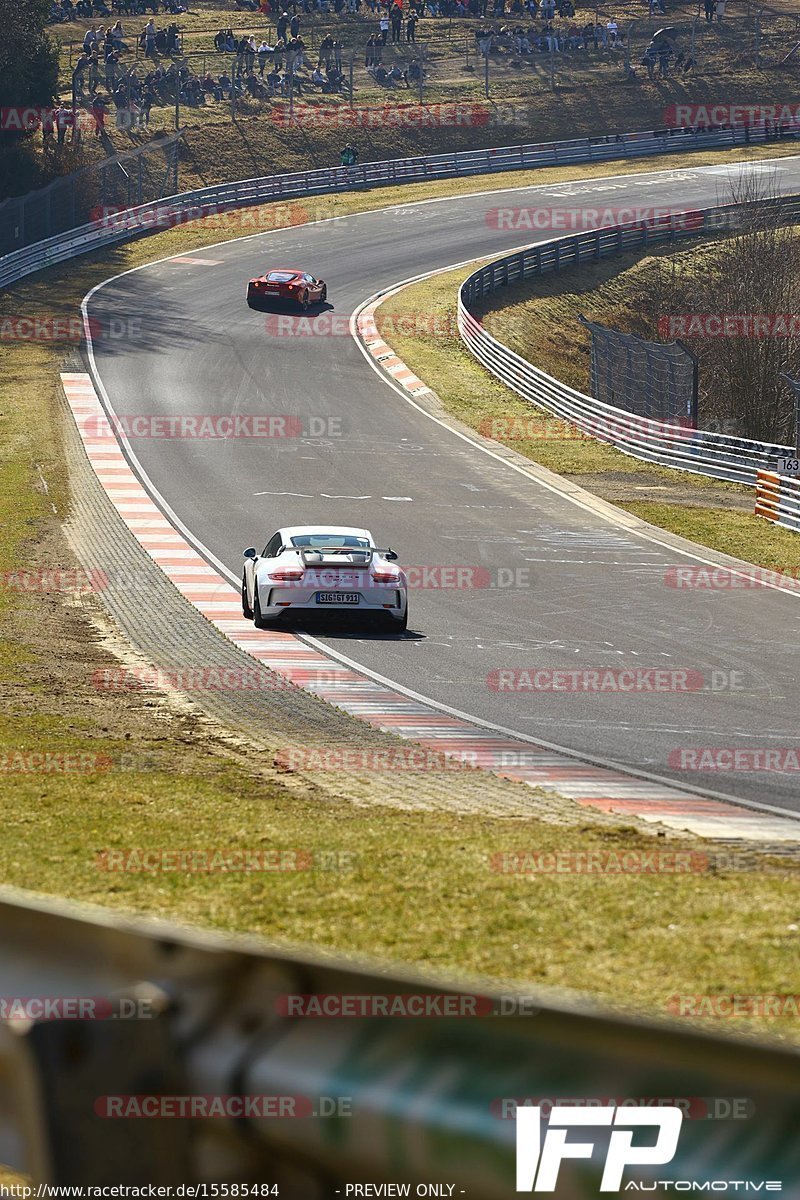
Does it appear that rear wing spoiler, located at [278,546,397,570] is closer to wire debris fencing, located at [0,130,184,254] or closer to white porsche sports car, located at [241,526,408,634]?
white porsche sports car, located at [241,526,408,634]

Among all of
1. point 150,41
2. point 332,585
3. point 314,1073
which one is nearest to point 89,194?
point 150,41

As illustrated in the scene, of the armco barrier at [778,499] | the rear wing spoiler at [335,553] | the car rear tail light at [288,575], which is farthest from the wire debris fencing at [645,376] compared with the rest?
the car rear tail light at [288,575]

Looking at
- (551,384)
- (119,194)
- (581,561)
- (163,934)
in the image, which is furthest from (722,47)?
(163,934)

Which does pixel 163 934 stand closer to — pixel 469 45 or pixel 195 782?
pixel 195 782

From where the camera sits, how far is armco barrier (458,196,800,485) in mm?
34531

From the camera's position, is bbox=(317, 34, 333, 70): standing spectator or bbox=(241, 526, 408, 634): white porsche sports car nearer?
bbox=(241, 526, 408, 634): white porsche sports car

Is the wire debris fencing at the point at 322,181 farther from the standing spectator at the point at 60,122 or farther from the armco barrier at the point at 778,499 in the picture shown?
the armco barrier at the point at 778,499

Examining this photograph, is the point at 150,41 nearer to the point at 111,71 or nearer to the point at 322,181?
the point at 111,71

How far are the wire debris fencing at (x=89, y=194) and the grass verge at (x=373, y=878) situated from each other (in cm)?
4451

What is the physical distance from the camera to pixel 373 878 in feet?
27.1

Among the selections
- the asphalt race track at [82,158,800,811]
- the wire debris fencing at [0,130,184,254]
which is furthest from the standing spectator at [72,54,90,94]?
the asphalt race track at [82,158,800,811]

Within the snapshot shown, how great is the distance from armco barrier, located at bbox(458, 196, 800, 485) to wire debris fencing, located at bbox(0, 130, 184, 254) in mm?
16512

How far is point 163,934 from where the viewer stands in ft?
14.6

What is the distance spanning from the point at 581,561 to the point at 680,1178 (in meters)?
21.5
